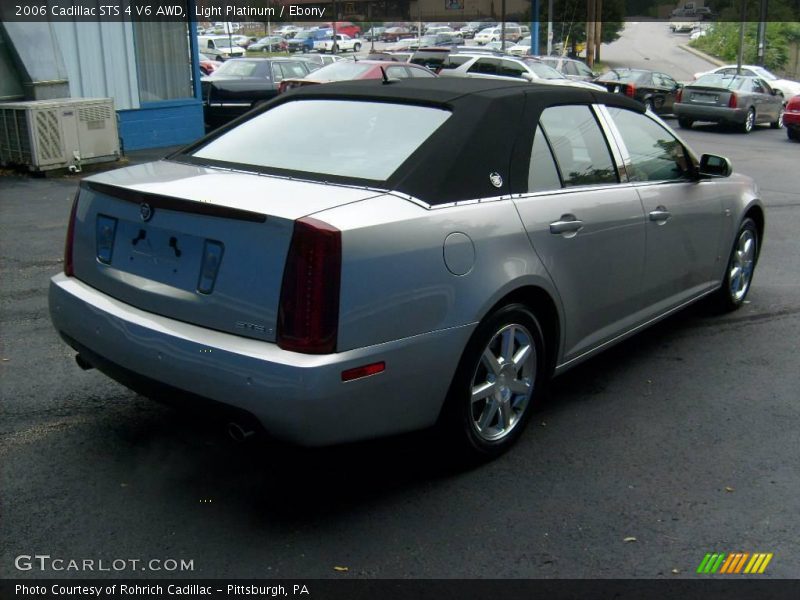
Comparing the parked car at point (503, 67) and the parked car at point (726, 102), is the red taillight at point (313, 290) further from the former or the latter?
the parked car at point (726, 102)

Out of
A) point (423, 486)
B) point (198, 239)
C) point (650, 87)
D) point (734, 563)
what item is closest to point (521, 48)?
point (650, 87)

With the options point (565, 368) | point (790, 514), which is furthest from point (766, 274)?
point (790, 514)

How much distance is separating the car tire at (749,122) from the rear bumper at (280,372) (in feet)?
71.0

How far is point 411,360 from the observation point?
345cm

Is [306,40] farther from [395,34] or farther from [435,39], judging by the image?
[395,34]

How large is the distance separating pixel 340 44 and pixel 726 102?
44226 millimetres

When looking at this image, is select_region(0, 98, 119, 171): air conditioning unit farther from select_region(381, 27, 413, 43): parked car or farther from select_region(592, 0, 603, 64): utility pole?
select_region(381, 27, 413, 43): parked car

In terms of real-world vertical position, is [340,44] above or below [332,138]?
above

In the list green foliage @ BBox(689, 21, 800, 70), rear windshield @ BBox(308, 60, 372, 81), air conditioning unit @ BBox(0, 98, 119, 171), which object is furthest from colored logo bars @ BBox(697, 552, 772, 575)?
green foliage @ BBox(689, 21, 800, 70)

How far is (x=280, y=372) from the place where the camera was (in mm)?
3174

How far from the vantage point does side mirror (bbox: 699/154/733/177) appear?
5590 mm

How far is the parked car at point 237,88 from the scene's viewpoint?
708 inches

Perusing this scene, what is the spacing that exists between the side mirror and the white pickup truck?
195 feet

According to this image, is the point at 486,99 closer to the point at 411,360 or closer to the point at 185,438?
the point at 411,360
